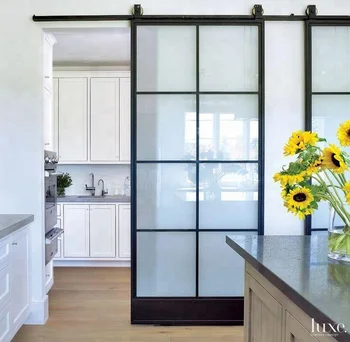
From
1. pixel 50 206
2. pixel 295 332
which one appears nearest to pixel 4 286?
pixel 50 206

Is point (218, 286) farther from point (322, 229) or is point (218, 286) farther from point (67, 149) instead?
point (67, 149)

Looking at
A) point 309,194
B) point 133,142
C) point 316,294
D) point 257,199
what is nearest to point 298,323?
point 316,294

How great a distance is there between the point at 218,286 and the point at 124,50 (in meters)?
3.04

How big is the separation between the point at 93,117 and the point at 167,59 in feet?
7.22

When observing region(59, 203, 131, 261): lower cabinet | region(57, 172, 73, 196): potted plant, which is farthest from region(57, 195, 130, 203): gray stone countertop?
region(57, 172, 73, 196): potted plant

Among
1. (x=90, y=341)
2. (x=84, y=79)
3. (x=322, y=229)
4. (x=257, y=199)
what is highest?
(x=84, y=79)

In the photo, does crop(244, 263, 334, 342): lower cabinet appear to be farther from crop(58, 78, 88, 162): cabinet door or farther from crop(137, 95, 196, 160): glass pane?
crop(58, 78, 88, 162): cabinet door

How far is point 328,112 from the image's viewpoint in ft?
9.84

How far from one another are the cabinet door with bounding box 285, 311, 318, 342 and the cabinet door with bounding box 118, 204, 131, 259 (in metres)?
3.64

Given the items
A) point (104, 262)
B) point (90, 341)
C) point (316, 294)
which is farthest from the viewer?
point (104, 262)

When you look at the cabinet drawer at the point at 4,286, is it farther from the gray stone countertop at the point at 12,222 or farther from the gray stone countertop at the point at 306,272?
the gray stone countertop at the point at 306,272

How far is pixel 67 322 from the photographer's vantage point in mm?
3000

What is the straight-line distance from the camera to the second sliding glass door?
298 centimetres

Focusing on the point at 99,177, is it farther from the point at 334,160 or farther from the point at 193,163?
the point at 334,160
